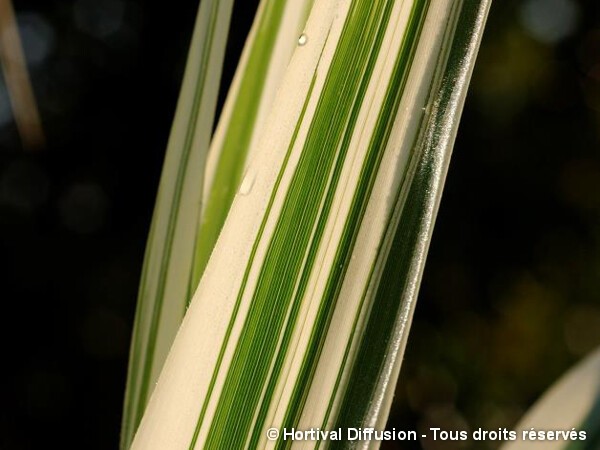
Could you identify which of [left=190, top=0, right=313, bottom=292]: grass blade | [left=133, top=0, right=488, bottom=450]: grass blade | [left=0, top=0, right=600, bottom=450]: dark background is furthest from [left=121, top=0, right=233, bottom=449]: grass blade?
[left=0, top=0, right=600, bottom=450]: dark background

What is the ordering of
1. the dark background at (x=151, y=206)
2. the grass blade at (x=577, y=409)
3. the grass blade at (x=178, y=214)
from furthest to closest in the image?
the dark background at (x=151, y=206) < the grass blade at (x=178, y=214) < the grass blade at (x=577, y=409)

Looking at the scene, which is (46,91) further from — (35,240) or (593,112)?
(593,112)

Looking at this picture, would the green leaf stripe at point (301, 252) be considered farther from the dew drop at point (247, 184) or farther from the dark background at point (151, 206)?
the dark background at point (151, 206)

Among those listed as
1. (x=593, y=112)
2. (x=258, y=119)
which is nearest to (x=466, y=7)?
(x=258, y=119)

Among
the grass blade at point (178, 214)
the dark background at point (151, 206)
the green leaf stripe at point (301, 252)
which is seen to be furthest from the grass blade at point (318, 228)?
the dark background at point (151, 206)

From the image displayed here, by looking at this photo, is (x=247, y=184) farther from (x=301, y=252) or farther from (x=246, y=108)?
(x=246, y=108)
